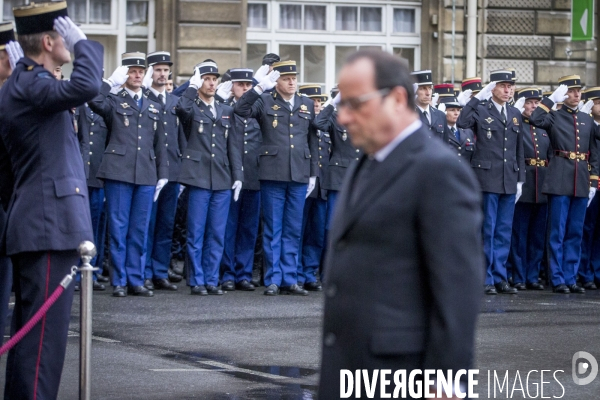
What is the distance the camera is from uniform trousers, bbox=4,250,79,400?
5242 mm

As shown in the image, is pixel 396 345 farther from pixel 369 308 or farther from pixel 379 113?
pixel 379 113

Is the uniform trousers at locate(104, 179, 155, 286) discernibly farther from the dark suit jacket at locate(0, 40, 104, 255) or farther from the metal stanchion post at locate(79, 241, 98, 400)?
the metal stanchion post at locate(79, 241, 98, 400)

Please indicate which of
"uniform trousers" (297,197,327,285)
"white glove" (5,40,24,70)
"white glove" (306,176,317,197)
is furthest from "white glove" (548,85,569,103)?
"white glove" (5,40,24,70)

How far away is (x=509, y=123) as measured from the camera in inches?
504

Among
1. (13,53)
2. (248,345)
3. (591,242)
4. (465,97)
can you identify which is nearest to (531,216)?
(591,242)

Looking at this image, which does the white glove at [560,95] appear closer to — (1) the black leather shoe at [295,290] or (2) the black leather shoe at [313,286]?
(2) the black leather shoe at [313,286]

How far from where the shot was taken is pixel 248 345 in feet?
27.5

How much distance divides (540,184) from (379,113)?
413 inches

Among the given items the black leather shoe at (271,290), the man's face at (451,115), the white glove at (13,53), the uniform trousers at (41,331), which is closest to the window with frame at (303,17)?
the man's face at (451,115)

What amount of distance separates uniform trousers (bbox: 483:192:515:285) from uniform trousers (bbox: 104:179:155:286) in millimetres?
3545

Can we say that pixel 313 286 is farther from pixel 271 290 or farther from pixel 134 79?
pixel 134 79

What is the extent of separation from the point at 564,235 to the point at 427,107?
79.3 inches

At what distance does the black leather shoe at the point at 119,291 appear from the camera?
11156mm

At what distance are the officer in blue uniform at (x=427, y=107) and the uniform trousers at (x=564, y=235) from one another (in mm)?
1475
